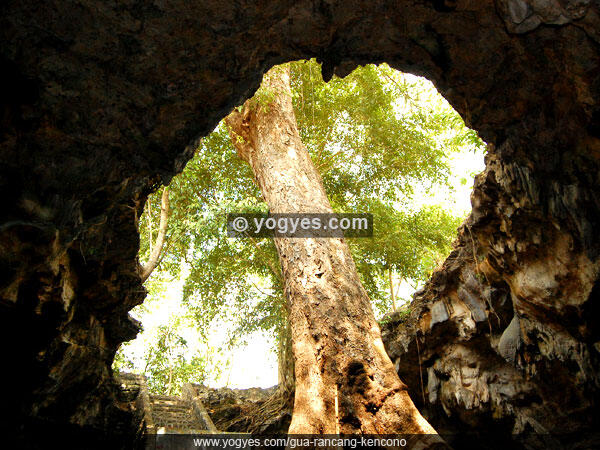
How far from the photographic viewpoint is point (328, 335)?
4742mm

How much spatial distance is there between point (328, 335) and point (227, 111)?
2.85m

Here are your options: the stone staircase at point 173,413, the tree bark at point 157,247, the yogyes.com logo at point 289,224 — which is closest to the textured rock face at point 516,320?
the yogyes.com logo at point 289,224

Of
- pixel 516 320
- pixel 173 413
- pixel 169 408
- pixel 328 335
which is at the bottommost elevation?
pixel 173 413

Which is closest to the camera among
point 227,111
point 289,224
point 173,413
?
point 227,111

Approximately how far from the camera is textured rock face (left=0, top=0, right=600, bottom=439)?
306cm

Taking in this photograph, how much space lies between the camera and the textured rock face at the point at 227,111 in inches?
120

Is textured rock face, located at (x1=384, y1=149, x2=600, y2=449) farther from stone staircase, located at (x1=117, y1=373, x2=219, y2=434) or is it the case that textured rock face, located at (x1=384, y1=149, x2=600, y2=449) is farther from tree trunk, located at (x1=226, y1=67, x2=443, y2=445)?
stone staircase, located at (x1=117, y1=373, x2=219, y2=434)

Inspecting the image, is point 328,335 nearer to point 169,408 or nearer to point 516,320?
point 516,320

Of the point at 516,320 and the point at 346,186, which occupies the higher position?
the point at 346,186

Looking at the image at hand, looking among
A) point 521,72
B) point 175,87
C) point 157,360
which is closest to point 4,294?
point 175,87

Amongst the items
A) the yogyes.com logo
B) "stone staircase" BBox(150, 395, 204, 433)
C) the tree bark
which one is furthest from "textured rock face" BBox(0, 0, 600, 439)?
"stone staircase" BBox(150, 395, 204, 433)

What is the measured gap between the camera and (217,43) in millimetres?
3285

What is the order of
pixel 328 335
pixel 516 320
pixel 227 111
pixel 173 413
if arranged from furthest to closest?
pixel 173 413
pixel 516 320
pixel 328 335
pixel 227 111

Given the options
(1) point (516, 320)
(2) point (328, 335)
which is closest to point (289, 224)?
(2) point (328, 335)
